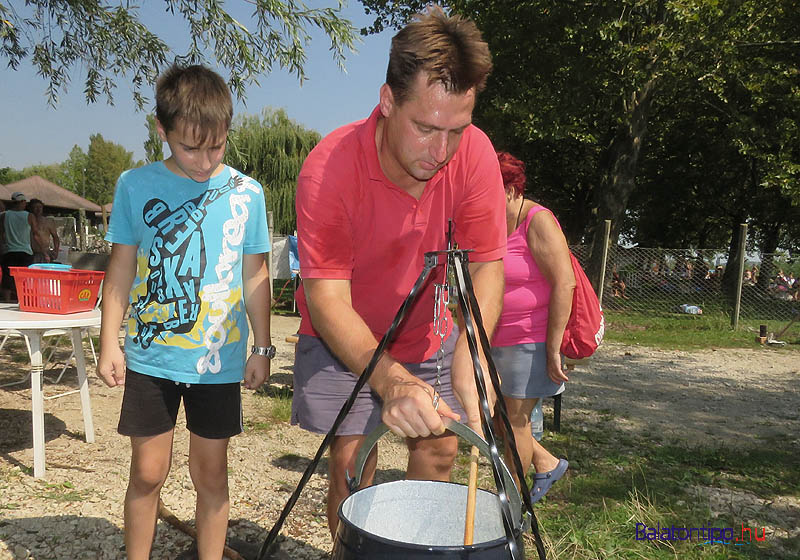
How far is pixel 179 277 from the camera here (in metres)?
2.33

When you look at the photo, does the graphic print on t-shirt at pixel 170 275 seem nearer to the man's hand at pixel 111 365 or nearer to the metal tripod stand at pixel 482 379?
the man's hand at pixel 111 365

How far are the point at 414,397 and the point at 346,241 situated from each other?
0.78 meters

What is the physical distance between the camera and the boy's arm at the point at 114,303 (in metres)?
2.33

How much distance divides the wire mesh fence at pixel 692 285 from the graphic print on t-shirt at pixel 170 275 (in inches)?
450

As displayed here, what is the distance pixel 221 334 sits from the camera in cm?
238

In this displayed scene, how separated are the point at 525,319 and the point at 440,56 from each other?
5.93 feet

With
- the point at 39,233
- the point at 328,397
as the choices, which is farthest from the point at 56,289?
the point at 39,233

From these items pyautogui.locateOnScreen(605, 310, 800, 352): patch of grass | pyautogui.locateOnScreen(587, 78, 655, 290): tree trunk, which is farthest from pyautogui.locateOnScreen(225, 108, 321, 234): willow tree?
pyautogui.locateOnScreen(605, 310, 800, 352): patch of grass

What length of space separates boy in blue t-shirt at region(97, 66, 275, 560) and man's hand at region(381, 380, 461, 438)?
42.9 inches

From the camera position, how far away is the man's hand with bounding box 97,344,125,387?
233 cm

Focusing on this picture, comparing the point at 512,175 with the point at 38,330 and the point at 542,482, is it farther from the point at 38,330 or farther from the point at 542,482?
the point at 38,330

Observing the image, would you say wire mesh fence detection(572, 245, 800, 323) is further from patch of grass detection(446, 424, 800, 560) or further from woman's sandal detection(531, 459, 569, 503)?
woman's sandal detection(531, 459, 569, 503)

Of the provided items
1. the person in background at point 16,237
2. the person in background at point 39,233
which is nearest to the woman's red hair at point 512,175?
the person in background at point 16,237

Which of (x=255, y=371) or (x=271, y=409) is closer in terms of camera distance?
(x=255, y=371)
